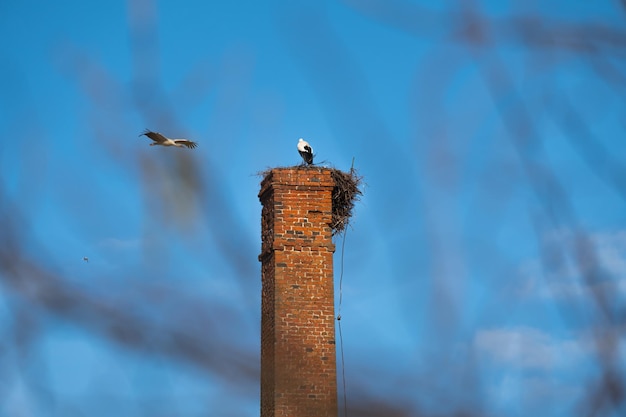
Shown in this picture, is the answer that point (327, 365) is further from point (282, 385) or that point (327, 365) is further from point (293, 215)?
point (293, 215)

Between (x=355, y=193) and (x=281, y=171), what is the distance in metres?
1.27

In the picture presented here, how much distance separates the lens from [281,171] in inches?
464

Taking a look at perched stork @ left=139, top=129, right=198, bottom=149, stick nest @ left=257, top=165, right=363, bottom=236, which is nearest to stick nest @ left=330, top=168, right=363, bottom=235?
stick nest @ left=257, top=165, right=363, bottom=236

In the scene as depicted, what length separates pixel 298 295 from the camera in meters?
11.4

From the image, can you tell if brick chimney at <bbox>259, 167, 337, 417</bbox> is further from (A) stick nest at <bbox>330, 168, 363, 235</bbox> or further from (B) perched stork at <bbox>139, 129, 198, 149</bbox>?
(B) perched stork at <bbox>139, 129, 198, 149</bbox>

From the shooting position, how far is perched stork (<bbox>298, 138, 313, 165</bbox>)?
12602 mm

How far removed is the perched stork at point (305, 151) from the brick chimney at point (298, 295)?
0.69m

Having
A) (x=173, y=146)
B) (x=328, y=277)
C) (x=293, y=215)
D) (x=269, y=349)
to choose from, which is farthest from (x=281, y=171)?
(x=173, y=146)

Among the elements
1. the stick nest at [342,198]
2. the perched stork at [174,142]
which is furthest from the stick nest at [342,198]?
the perched stork at [174,142]

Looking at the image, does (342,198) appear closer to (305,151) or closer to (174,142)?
(305,151)

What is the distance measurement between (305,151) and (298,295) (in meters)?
2.34

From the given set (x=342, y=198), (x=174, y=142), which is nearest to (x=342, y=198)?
(x=342, y=198)

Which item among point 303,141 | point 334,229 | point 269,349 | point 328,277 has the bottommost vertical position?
point 269,349

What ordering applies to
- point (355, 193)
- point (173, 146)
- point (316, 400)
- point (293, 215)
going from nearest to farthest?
point (173, 146) < point (316, 400) < point (293, 215) < point (355, 193)
